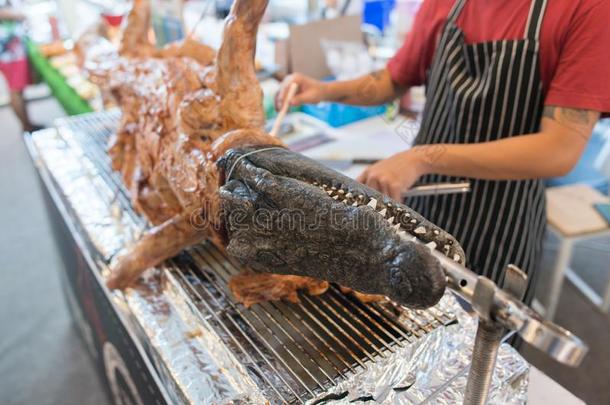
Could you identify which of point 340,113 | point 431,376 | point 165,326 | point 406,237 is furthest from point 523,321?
point 340,113

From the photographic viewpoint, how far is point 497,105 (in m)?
1.20

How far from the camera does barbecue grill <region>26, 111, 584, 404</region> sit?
0.90 metres

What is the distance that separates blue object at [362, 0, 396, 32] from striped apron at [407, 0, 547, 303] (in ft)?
6.69

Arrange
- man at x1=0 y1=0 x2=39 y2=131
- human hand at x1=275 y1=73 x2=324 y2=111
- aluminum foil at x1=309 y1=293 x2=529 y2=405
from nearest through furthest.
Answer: aluminum foil at x1=309 y1=293 x2=529 y2=405 < human hand at x1=275 y1=73 x2=324 y2=111 < man at x1=0 y1=0 x2=39 y2=131

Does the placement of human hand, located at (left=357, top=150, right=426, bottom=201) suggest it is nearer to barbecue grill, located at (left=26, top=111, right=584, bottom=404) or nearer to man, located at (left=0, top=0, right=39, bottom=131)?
barbecue grill, located at (left=26, top=111, right=584, bottom=404)

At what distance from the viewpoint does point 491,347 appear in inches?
24.4

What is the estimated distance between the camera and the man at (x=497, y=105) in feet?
3.41

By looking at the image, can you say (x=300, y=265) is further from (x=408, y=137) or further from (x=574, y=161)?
(x=408, y=137)

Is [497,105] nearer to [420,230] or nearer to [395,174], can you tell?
[395,174]

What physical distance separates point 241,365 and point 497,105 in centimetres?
88

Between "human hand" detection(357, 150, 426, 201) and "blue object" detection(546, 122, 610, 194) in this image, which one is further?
"blue object" detection(546, 122, 610, 194)

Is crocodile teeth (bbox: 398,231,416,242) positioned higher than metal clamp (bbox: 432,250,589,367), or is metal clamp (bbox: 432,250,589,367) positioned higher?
crocodile teeth (bbox: 398,231,416,242)

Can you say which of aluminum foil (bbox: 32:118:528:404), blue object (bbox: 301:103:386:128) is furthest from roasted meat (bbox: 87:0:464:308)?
blue object (bbox: 301:103:386:128)

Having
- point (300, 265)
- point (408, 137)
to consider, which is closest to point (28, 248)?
point (408, 137)
